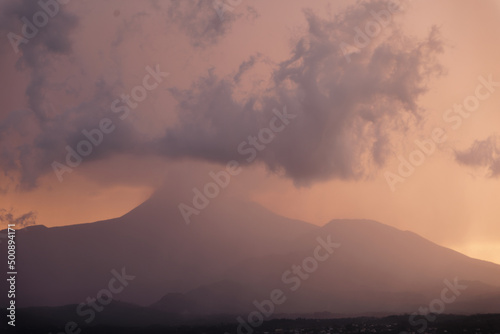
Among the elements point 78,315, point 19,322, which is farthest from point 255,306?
point 19,322

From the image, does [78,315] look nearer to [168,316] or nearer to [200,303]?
[168,316]

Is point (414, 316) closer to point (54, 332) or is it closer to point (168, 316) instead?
point (54, 332)

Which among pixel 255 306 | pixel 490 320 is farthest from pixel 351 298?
pixel 490 320

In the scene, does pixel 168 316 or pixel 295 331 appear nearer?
pixel 295 331

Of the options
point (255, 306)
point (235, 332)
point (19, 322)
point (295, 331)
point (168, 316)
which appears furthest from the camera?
point (255, 306)

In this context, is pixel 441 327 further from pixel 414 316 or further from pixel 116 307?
pixel 116 307

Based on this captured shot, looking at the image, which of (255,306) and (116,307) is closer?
(116,307)

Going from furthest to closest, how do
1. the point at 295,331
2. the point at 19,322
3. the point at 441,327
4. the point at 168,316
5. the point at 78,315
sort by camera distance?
the point at 168,316, the point at 78,315, the point at 19,322, the point at 295,331, the point at 441,327

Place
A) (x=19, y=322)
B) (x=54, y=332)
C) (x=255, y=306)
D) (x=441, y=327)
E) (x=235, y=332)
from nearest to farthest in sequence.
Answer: (x=441, y=327) < (x=235, y=332) < (x=54, y=332) < (x=19, y=322) < (x=255, y=306)

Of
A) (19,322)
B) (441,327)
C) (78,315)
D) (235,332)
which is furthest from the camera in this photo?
(78,315)
